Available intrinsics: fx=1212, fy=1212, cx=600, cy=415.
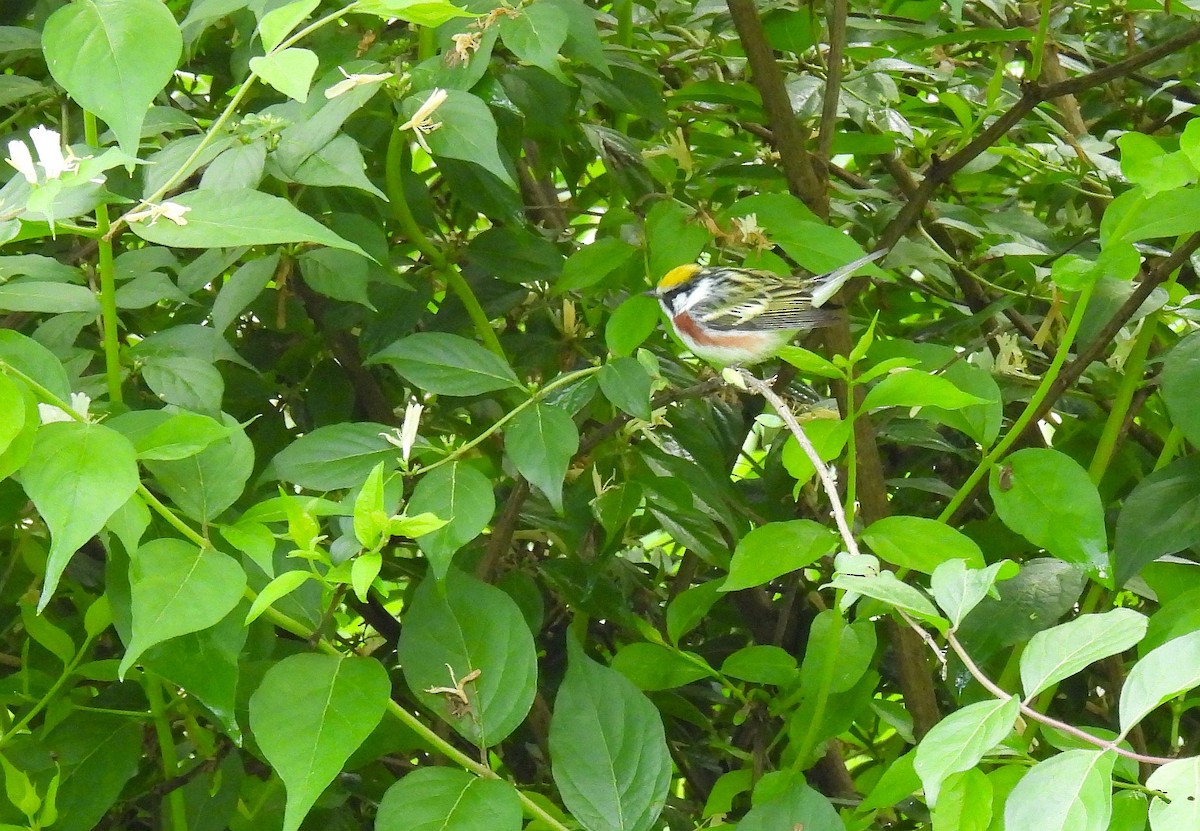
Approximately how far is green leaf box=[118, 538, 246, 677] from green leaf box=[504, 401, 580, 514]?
0.33 meters

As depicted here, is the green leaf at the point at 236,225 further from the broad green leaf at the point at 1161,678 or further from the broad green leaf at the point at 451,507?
the broad green leaf at the point at 1161,678

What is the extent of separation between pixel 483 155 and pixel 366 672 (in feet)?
1.71

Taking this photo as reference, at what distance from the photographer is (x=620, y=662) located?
1.51 m

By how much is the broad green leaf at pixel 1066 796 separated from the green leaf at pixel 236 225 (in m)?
0.63

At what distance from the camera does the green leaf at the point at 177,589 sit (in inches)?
36.7

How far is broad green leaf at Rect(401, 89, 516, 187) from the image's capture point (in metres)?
1.23

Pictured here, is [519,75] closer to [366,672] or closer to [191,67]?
[191,67]

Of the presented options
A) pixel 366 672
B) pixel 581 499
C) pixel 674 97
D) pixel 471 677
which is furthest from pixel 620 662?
pixel 674 97

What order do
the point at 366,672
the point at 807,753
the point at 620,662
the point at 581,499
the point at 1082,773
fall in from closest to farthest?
the point at 1082,773 < the point at 366,672 < the point at 807,753 < the point at 620,662 < the point at 581,499

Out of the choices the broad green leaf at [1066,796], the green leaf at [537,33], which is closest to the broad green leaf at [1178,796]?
the broad green leaf at [1066,796]

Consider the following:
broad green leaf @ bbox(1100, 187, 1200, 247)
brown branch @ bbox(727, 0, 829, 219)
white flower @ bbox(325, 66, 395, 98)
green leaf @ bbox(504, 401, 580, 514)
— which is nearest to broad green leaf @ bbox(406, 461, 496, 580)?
green leaf @ bbox(504, 401, 580, 514)

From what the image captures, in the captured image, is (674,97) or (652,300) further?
(674,97)

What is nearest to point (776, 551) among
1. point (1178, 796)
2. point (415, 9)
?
point (1178, 796)

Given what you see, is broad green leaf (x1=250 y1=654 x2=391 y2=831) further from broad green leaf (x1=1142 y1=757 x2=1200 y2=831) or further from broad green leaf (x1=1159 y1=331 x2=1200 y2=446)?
broad green leaf (x1=1159 y1=331 x2=1200 y2=446)
